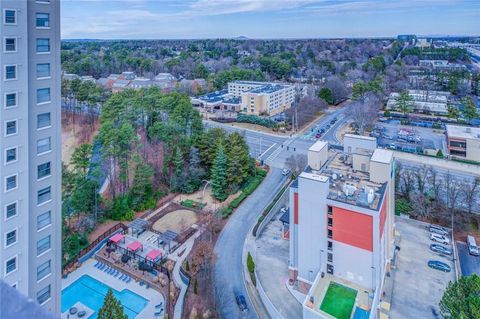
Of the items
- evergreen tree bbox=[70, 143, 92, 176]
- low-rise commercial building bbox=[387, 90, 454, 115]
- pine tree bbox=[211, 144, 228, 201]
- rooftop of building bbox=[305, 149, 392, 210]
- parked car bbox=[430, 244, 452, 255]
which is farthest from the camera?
low-rise commercial building bbox=[387, 90, 454, 115]

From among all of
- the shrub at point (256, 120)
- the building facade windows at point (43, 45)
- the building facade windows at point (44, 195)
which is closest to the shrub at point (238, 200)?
the building facade windows at point (44, 195)

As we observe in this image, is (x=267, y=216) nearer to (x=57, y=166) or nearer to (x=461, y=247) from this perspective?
Answer: (x=461, y=247)

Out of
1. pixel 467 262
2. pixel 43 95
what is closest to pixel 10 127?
pixel 43 95

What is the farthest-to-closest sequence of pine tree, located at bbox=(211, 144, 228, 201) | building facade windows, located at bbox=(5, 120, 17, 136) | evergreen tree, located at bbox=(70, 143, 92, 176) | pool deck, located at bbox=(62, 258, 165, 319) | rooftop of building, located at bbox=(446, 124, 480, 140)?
rooftop of building, located at bbox=(446, 124, 480, 140)
pine tree, located at bbox=(211, 144, 228, 201)
evergreen tree, located at bbox=(70, 143, 92, 176)
pool deck, located at bbox=(62, 258, 165, 319)
building facade windows, located at bbox=(5, 120, 17, 136)

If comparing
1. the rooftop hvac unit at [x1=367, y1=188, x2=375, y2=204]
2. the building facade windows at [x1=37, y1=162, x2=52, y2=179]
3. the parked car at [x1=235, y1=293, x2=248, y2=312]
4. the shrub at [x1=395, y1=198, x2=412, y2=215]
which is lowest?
the parked car at [x1=235, y1=293, x2=248, y2=312]

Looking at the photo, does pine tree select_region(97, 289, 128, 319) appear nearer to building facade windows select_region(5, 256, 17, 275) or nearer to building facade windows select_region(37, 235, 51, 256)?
building facade windows select_region(37, 235, 51, 256)

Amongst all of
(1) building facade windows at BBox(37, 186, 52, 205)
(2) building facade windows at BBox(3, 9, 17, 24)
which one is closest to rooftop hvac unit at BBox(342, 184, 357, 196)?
(1) building facade windows at BBox(37, 186, 52, 205)
